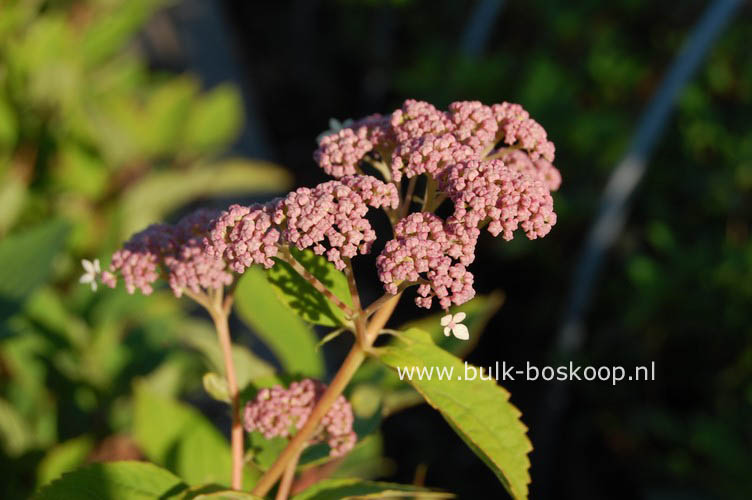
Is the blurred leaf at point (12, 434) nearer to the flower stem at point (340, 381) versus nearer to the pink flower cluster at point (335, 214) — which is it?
the flower stem at point (340, 381)

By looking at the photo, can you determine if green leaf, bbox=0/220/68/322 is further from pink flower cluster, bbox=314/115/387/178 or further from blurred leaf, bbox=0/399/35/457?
pink flower cluster, bbox=314/115/387/178

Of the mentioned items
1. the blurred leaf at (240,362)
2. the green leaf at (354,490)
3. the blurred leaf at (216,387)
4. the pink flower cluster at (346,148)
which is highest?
the pink flower cluster at (346,148)

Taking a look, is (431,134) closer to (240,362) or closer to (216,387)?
(216,387)

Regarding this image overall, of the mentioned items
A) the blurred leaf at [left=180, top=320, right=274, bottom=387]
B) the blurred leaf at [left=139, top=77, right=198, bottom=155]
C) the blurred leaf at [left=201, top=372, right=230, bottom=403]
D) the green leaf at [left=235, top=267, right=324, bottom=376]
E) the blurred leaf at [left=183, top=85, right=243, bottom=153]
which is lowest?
the blurred leaf at [left=201, top=372, right=230, bottom=403]

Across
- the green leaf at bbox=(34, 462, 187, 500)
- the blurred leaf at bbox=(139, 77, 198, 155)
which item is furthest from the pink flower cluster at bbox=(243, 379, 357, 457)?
the blurred leaf at bbox=(139, 77, 198, 155)

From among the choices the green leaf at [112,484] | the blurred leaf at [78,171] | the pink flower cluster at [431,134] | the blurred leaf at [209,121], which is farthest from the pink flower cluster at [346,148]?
the blurred leaf at [209,121]

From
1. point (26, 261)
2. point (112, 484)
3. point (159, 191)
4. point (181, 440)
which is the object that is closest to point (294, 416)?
point (112, 484)

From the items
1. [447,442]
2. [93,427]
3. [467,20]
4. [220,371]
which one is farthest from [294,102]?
[220,371]
